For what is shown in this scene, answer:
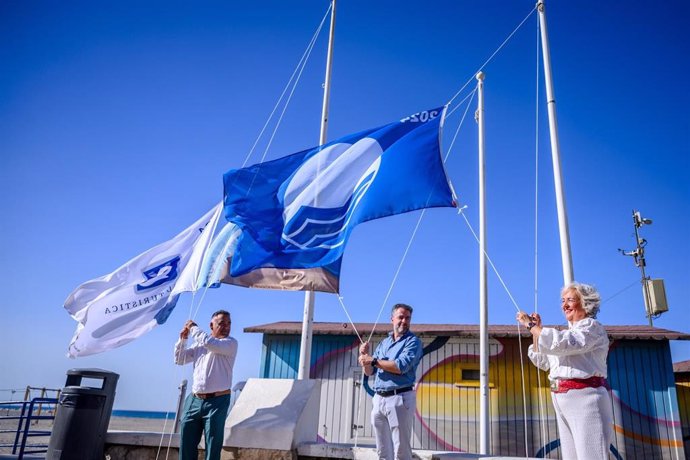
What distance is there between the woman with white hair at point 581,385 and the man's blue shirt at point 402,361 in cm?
134

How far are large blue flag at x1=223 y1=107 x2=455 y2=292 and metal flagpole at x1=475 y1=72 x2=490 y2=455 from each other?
2031 mm

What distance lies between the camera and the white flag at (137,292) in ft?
22.5

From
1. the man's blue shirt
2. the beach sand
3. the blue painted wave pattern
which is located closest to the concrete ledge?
the beach sand

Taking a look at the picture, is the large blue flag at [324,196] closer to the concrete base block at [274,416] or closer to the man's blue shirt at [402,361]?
the concrete base block at [274,416]

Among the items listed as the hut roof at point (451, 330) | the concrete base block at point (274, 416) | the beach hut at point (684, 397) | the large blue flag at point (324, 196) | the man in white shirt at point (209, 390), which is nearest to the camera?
the man in white shirt at point (209, 390)

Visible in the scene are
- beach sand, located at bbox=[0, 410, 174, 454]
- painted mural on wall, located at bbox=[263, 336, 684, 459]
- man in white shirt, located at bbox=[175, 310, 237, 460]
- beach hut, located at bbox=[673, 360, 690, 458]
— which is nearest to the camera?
man in white shirt, located at bbox=[175, 310, 237, 460]

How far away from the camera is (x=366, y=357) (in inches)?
190

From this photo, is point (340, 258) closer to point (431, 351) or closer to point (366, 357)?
point (366, 357)

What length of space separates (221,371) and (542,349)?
3.35 metres

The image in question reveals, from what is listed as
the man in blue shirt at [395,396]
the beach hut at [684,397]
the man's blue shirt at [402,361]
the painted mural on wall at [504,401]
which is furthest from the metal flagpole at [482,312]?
the beach hut at [684,397]

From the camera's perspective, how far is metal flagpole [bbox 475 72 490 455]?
341 inches

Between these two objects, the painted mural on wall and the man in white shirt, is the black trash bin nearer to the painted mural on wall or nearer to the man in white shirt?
the man in white shirt

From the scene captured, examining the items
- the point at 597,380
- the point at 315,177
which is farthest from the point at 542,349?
the point at 315,177

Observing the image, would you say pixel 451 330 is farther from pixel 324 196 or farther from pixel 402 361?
pixel 402 361
